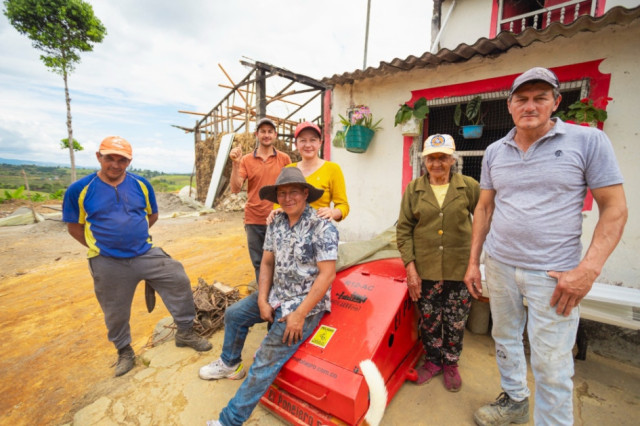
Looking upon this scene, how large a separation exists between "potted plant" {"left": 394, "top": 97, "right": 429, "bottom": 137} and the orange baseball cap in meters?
3.31

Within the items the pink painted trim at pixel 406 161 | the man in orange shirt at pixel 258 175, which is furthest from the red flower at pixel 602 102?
the man in orange shirt at pixel 258 175

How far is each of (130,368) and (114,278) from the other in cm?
86

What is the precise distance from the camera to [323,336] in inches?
80.7

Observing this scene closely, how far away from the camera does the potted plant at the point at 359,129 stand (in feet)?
14.3

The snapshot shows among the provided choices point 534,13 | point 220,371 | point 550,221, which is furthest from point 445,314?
point 534,13

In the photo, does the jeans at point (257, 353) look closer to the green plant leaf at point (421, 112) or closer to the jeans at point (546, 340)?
the jeans at point (546, 340)

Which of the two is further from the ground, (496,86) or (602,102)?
(496,86)

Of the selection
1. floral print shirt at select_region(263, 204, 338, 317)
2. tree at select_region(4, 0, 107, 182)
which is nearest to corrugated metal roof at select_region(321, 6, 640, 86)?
floral print shirt at select_region(263, 204, 338, 317)

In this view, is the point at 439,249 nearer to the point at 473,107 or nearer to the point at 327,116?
the point at 473,107

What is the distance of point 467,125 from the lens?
12.8ft

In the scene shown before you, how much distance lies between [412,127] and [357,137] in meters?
0.80

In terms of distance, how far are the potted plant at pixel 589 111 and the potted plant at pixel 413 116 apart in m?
1.56

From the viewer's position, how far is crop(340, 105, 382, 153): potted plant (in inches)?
171

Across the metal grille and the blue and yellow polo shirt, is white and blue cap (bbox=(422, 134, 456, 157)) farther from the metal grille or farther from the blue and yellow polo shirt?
the blue and yellow polo shirt
